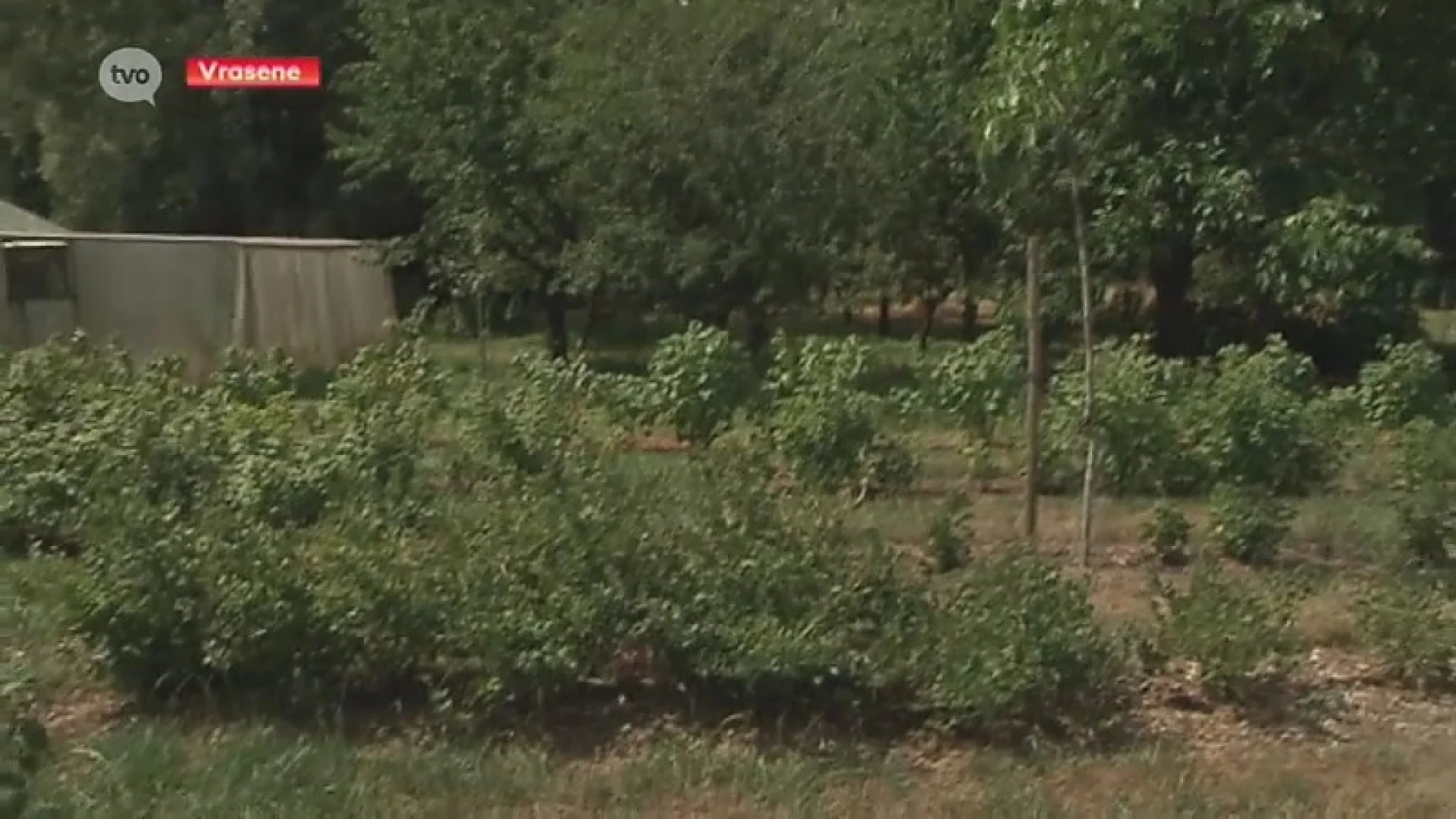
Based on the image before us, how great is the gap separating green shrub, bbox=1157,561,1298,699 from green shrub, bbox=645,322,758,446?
5.26 metres

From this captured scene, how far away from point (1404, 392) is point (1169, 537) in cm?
431

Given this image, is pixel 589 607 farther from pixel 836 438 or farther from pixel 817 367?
pixel 817 367

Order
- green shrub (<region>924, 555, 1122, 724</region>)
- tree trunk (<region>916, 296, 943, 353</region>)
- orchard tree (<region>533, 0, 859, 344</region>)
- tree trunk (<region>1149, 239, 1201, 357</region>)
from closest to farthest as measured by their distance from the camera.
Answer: green shrub (<region>924, 555, 1122, 724</region>) → orchard tree (<region>533, 0, 859, 344</region>) → tree trunk (<region>1149, 239, 1201, 357</region>) → tree trunk (<region>916, 296, 943, 353</region>)

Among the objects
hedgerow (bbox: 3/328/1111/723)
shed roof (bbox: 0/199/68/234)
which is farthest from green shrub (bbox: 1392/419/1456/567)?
shed roof (bbox: 0/199/68/234)

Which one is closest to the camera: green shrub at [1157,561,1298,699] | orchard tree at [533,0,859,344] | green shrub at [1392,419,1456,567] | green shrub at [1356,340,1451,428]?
green shrub at [1157,561,1298,699]

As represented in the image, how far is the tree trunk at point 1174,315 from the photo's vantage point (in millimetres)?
19016

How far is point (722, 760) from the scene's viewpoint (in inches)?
231

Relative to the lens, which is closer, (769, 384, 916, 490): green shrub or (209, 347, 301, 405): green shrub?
(769, 384, 916, 490): green shrub

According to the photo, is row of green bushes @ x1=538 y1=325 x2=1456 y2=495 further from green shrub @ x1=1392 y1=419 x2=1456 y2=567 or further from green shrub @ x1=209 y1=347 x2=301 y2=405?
green shrub @ x1=209 y1=347 x2=301 y2=405

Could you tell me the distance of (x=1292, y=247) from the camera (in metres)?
15.2

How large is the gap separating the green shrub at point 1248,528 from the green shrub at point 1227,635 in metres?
1.94

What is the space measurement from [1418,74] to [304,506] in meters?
12.5

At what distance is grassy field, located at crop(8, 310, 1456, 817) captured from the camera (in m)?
5.53

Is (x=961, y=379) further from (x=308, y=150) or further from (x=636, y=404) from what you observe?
(x=308, y=150)
